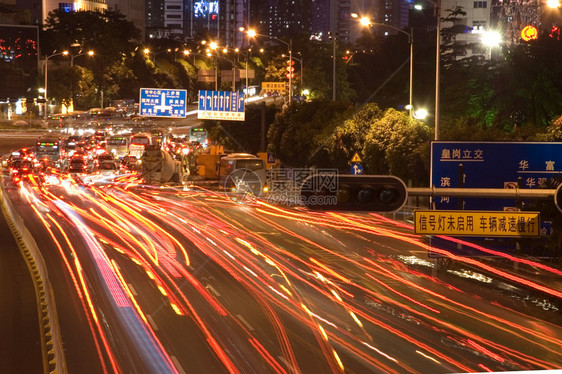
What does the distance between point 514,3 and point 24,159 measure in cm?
4214

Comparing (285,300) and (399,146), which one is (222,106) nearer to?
(399,146)

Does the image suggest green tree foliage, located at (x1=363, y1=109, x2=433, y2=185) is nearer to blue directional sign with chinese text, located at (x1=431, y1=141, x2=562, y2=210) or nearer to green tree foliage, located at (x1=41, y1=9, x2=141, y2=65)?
blue directional sign with chinese text, located at (x1=431, y1=141, x2=562, y2=210)

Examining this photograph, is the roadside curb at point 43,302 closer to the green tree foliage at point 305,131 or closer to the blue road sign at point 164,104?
the green tree foliage at point 305,131

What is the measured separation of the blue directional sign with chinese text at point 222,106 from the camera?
69438mm

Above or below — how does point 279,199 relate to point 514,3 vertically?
below

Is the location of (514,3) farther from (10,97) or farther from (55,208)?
(10,97)

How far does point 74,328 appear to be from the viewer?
1986 cm

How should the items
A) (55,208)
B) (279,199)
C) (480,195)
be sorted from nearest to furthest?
(480,195) < (55,208) < (279,199)

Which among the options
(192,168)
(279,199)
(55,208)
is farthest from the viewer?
(192,168)

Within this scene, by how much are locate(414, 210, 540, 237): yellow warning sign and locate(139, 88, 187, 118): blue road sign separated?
52416 mm

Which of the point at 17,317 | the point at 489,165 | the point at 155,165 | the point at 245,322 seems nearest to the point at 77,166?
the point at 155,165

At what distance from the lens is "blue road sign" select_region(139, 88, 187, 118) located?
67000 millimetres

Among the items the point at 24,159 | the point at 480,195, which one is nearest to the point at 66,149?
the point at 24,159

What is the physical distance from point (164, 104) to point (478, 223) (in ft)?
177
